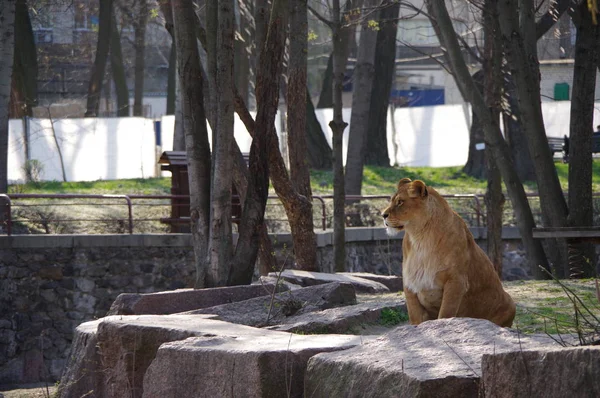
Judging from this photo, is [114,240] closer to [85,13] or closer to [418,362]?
[418,362]

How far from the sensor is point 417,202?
7164 millimetres

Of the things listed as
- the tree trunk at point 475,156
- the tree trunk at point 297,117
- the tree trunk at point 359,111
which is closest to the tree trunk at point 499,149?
the tree trunk at point 297,117

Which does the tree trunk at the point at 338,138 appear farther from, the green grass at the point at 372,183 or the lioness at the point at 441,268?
the green grass at the point at 372,183

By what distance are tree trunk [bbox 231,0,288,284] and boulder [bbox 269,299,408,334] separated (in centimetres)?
268

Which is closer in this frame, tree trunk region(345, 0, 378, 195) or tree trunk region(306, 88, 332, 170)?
tree trunk region(345, 0, 378, 195)

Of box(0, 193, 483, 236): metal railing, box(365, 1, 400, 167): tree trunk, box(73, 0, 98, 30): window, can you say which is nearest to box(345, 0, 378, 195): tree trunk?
box(0, 193, 483, 236): metal railing

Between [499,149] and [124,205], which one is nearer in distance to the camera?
[499,149]

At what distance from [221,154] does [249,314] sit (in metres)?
2.70

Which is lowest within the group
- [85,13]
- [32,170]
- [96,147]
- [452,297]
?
[32,170]

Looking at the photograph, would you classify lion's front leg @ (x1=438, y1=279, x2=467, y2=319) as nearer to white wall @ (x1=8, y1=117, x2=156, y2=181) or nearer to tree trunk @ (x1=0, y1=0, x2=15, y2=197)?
tree trunk @ (x1=0, y1=0, x2=15, y2=197)

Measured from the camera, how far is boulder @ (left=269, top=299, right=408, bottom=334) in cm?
698

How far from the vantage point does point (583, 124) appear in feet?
46.5

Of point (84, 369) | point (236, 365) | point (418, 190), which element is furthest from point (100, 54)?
point (236, 365)

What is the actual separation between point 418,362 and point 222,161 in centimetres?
570
